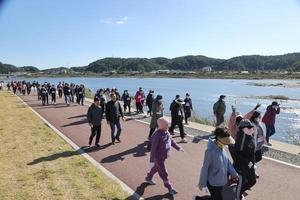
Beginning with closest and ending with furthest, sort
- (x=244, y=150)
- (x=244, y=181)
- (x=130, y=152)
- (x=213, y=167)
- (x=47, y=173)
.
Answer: (x=213, y=167), (x=244, y=150), (x=244, y=181), (x=47, y=173), (x=130, y=152)

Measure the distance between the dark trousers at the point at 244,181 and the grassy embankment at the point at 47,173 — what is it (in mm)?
2168

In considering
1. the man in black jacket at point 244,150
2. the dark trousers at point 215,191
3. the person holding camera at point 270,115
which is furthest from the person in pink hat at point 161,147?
the person holding camera at point 270,115

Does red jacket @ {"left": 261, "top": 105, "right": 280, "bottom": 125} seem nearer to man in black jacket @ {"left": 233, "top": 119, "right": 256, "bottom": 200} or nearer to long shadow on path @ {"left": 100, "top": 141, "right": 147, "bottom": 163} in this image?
long shadow on path @ {"left": 100, "top": 141, "right": 147, "bottom": 163}

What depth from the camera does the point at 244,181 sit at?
16.3 ft

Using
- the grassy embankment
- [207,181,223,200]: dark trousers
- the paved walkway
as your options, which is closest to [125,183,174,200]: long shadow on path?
the paved walkway

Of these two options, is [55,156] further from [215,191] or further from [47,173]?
[215,191]

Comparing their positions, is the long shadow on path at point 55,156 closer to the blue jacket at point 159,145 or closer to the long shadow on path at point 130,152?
the long shadow on path at point 130,152

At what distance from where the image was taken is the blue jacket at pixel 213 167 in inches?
161

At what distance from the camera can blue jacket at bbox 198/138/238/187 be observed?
4094mm

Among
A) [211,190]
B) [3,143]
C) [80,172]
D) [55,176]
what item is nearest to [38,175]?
[55,176]

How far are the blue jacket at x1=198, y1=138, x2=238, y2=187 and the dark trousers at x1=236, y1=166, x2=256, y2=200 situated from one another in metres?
0.93

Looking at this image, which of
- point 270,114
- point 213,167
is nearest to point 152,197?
point 213,167

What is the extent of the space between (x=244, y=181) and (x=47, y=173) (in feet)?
15.3

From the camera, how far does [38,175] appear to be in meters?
6.38
